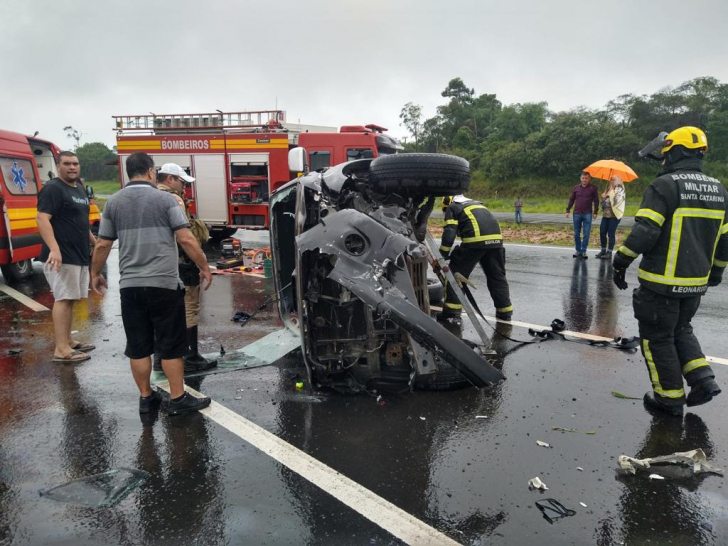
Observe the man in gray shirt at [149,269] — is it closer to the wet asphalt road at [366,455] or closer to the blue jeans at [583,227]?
the wet asphalt road at [366,455]

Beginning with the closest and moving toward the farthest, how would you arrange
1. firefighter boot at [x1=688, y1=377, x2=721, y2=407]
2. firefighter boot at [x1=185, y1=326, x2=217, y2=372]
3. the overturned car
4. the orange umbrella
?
the overturned car
firefighter boot at [x1=688, y1=377, x2=721, y2=407]
firefighter boot at [x1=185, y1=326, x2=217, y2=372]
the orange umbrella

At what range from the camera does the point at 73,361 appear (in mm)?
4598

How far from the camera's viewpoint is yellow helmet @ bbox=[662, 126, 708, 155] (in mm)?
3424

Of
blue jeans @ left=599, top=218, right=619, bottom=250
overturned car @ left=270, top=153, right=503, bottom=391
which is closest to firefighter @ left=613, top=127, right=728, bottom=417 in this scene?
overturned car @ left=270, top=153, right=503, bottom=391

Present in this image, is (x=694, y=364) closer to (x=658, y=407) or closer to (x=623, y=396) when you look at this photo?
(x=658, y=407)

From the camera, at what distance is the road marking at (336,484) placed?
2328mm

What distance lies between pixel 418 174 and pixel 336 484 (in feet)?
6.88

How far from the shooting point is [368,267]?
10.4ft

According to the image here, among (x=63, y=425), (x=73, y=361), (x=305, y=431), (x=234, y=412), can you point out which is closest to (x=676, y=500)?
(x=305, y=431)

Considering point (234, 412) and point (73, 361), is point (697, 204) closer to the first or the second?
point (234, 412)

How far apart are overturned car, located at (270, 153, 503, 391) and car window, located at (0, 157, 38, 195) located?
5943 mm

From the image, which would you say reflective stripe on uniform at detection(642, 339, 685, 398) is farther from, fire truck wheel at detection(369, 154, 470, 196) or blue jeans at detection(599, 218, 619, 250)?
blue jeans at detection(599, 218, 619, 250)

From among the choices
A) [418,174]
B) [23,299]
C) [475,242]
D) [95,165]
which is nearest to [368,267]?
[418,174]

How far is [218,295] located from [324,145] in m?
4.69
